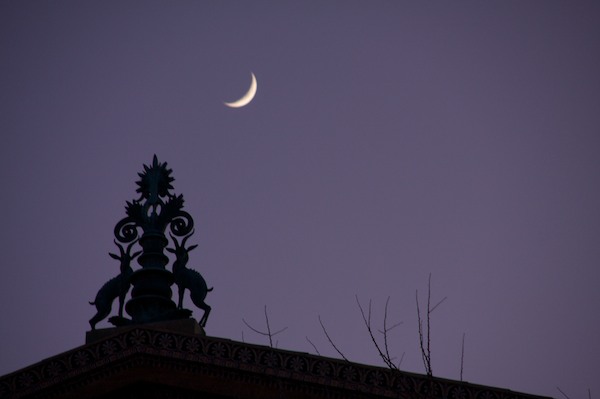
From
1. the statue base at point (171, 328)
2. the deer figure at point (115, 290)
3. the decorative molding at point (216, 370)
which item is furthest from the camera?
the deer figure at point (115, 290)

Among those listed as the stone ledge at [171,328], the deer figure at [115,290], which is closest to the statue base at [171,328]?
the stone ledge at [171,328]

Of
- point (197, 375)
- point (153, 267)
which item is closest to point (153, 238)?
point (153, 267)

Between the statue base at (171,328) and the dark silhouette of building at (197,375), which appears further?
the statue base at (171,328)

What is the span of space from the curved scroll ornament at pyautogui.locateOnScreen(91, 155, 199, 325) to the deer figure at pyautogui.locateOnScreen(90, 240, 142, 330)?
0.55 feet

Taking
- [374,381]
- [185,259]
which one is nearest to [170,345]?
[374,381]

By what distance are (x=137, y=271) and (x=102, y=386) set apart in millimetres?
4020

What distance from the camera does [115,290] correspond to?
16953mm

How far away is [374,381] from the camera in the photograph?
1312 centimetres

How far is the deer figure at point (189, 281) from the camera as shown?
17.0m

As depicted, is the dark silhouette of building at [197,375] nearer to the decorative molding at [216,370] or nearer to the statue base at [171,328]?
the decorative molding at [216,370]

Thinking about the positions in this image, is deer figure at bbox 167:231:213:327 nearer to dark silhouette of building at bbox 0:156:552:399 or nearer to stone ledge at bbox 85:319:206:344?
stone ledge at bbox 85:319:206:344

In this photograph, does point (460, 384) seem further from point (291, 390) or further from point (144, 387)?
point (144, 387)

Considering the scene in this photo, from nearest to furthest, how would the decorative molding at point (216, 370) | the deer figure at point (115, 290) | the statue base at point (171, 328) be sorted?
the decorative molding at point (216, 370)
the statue base at point (171, 328)
the deer figure at point (115, 290)

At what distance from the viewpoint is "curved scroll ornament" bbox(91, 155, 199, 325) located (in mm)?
16703
